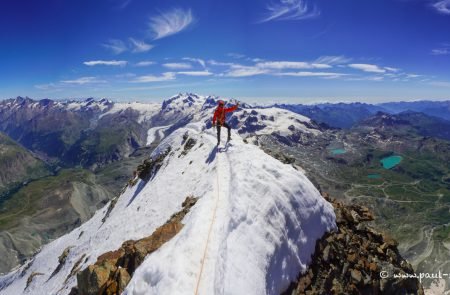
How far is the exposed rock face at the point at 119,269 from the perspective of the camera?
71.2 feet

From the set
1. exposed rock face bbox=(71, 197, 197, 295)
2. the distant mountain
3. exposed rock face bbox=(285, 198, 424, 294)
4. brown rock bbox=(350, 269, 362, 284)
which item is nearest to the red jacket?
the distant mountain

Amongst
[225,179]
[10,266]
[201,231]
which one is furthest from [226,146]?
[10,266]

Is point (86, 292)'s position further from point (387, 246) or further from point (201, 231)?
point (387, 246)

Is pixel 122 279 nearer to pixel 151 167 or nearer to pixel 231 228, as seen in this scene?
pixel 231 228

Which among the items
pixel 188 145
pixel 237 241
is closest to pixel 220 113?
pixel 188 145

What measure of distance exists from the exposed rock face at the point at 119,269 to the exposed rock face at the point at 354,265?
928cm

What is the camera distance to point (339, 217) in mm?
33531

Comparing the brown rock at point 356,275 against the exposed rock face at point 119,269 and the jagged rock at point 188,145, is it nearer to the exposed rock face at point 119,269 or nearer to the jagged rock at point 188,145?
the exposed rock face at point 119,269

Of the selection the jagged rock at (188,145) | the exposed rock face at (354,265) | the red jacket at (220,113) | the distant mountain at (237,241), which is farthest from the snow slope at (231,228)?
the jagged rock at (188,145)

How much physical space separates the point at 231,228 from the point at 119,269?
7.69 m

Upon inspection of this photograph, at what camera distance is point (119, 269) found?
22453 mm

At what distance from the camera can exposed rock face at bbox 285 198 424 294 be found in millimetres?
25391

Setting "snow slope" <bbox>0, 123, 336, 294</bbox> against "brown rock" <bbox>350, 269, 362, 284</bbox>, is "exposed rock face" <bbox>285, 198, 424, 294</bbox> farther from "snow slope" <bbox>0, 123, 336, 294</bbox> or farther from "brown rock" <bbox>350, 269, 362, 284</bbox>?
"snow slope" <bbox>0, 123, 336, 294</bbox>

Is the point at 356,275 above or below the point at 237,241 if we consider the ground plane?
below
